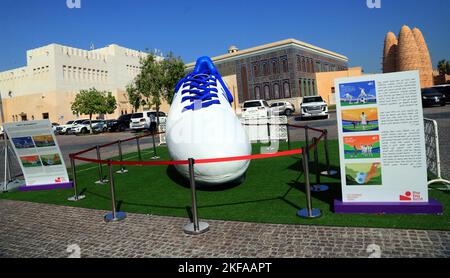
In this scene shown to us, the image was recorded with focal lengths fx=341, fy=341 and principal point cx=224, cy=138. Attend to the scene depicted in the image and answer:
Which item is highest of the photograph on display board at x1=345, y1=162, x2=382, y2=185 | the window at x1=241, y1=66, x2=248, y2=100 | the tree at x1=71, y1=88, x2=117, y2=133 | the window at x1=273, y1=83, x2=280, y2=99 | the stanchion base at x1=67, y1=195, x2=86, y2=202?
the window at x1=241, y1=66, x2=248, y2=100

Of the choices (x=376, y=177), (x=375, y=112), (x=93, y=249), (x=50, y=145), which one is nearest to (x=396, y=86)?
(x=375, y=112)

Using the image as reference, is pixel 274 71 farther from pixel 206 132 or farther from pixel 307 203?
pixel 307 203

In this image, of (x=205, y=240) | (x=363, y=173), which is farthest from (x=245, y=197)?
(x=363, y=173)

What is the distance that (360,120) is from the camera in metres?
4.71

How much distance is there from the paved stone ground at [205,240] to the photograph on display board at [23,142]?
295cm

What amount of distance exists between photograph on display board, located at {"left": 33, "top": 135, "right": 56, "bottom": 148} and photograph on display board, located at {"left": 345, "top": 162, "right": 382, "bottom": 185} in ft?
22.0

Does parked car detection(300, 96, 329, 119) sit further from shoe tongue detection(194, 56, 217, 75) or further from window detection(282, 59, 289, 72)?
window detection(282, 59, 289, 72)

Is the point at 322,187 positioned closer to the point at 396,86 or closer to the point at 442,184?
the point at 442,184

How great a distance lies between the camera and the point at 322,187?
6.41 meters

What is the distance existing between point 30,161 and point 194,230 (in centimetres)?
581

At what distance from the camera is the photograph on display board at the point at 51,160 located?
27.0 feet

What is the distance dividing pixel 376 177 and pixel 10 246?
16.9ft

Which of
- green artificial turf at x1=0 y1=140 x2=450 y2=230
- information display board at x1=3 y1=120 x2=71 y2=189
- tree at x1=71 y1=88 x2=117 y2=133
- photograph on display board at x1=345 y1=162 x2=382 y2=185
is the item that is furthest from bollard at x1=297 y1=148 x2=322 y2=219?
tree at x1=71 y1=88 x2=117 y2=133

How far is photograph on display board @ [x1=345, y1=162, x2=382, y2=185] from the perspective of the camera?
4680 mm
